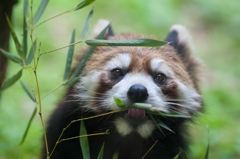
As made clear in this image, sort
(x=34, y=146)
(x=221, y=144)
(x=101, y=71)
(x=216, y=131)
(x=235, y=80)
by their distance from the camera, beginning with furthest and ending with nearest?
(x=235, y=80) < (x=216, y=131) < (x=221, y=144) < (x=34, y=146) < (x=101, y=71)

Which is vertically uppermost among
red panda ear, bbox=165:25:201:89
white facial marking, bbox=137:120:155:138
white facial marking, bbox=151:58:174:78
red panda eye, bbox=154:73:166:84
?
red panda ear, bbox=165:25:201:89

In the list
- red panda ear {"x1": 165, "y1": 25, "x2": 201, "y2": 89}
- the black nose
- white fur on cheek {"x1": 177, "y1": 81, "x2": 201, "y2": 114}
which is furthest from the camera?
red panda ear {"x1": 165, "y1": 25, "x2": 201, "y2": 89}

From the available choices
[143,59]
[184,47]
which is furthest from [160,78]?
[184,47]

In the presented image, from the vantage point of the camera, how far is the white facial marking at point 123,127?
2610 mm

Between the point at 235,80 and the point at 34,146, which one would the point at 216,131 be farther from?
the point at 34,146

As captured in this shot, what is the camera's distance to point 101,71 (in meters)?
2.89

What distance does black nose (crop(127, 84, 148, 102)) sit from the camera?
2.40 m

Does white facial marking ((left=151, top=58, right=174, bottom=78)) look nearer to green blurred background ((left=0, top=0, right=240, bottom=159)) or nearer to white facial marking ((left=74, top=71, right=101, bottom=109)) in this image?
white facial marking ((left=74, top=71, right=101, bottom=109))

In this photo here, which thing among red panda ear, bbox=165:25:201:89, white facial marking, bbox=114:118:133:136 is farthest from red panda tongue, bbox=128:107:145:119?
red panda ear, bbox=165:25:201:89

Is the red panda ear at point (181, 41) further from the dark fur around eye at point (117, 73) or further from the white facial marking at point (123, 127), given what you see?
the white facial marking at point (123, 127)

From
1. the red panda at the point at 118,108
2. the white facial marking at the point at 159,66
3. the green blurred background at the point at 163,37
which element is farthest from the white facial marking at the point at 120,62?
the green blurred background at the point at 163,37

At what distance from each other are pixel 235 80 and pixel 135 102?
13.8 feet

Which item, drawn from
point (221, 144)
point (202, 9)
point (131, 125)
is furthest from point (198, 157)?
point (202, 9)

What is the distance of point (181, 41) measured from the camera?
3457mm
